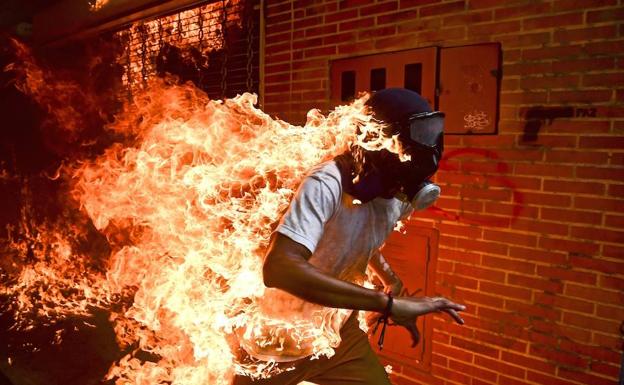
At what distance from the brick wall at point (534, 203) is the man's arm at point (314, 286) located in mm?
2088

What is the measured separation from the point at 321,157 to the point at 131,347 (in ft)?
11.7

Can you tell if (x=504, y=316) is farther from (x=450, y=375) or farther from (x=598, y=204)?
(x=598, y=204)

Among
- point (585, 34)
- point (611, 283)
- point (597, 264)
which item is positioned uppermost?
point (585, 34)

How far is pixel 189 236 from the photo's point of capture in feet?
15.3

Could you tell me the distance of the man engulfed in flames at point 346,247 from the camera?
7.34ft

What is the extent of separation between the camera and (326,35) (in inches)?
207

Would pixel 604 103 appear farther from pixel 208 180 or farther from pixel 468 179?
pixel 208 180

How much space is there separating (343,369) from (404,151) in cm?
158

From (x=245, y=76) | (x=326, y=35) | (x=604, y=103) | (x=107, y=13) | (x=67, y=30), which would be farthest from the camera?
(x=67, y=30)

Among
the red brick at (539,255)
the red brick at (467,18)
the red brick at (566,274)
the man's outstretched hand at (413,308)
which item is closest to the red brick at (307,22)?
the red brick at (467,18)

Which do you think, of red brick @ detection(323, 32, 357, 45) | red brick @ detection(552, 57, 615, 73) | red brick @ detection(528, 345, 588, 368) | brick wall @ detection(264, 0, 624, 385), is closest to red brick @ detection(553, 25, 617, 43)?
brick wall @ detection(264, 0, 624, 385)

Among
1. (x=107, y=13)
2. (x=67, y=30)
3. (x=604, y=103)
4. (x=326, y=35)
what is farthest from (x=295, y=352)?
(x=67, y=30)

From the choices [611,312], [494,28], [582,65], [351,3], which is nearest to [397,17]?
[351,3]

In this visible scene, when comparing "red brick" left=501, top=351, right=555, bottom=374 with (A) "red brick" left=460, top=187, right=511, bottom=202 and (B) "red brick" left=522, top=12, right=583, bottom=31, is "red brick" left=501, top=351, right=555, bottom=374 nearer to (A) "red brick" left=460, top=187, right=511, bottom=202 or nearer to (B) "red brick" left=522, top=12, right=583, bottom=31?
(A) "red brick" left=460, top=187, right=511, bottom=202
